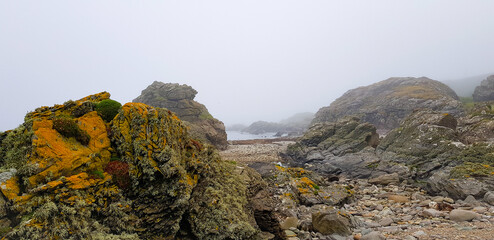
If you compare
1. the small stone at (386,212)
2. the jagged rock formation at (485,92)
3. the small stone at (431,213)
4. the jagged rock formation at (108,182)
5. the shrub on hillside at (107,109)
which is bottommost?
the jagged rock formation at (485,92)

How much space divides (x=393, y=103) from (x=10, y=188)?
318 feet

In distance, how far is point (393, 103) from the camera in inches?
3265

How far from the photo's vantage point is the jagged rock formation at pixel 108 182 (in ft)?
20.6

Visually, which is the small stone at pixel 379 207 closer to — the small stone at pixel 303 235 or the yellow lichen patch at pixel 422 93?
the small stone at pixel 303 235

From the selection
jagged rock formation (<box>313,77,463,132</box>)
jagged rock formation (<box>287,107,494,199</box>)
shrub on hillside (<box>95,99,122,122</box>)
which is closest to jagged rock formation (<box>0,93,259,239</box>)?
shrub on hillside (<box>95,99,122,122</box>)

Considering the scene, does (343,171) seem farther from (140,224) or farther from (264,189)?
(140,224)

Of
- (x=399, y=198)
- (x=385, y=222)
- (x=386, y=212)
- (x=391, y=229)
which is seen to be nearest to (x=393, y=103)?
(x=399, y=198)

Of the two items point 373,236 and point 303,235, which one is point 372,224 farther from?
point 303,235

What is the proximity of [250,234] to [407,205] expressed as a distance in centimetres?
1280

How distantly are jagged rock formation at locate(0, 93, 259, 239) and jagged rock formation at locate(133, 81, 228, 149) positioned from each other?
42335 mm

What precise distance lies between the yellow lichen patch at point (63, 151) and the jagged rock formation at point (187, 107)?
42.6 metres

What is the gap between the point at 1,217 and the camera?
5855 mm

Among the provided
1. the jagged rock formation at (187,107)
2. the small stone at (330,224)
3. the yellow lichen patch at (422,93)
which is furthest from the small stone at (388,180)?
the yellow lichen patch at (422,93)

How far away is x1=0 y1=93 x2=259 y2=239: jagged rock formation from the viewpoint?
20.6ft
